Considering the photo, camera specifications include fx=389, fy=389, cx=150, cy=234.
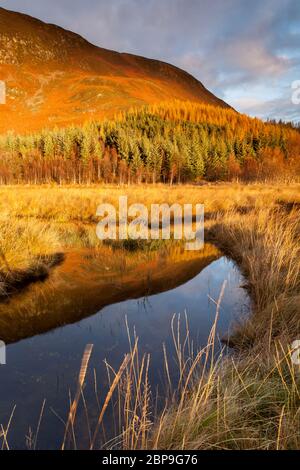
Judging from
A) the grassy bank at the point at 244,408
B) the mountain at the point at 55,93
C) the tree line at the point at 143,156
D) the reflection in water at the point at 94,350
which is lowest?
the reflection in water at the point at 94,350

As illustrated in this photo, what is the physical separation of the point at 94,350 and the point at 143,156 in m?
59.2

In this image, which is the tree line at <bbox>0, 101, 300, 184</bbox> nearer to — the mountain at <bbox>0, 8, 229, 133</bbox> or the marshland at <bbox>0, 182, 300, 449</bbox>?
the mountain at <bbox>0, 8, 229, 133</bbox>

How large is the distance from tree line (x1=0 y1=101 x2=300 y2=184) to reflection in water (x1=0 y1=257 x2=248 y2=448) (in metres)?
44.7

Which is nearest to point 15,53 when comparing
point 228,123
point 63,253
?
point 228,123

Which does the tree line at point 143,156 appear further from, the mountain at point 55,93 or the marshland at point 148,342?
the marshland at point 148,342

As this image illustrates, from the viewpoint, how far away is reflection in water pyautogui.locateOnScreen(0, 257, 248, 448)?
Answer: 11.2ft

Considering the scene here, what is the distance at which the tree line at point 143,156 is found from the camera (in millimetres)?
57031

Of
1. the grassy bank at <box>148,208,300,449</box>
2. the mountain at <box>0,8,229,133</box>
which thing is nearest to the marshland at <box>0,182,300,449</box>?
the grassy bank at <box>148,208,300,449</box>

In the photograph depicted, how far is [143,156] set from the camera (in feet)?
204

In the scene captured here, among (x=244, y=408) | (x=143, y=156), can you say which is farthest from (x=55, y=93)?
(x=244, y=408)

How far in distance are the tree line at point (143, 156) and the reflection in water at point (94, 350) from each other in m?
44.7

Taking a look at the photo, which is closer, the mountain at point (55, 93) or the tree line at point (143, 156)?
the tree line at point (143, 156)

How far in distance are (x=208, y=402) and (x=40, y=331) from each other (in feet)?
10.1

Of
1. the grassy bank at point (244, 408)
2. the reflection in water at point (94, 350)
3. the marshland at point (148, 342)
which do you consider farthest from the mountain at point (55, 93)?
the grassy bank at point (244, 408)
